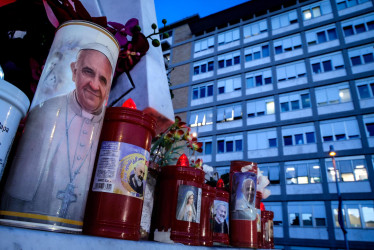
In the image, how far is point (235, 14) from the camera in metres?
18.0

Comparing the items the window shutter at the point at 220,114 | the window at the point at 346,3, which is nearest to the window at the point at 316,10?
the window at the point at 346,3

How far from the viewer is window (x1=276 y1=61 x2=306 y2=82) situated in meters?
14.8

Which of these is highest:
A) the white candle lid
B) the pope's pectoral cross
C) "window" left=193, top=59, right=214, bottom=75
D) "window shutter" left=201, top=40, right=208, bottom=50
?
"window shutter" left=201, top=40, right=208, bottom=50

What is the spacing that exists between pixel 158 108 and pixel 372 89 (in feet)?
50.0

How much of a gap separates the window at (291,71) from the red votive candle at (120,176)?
15711mm

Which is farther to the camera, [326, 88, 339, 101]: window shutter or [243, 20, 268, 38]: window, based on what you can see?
[243, 20, 268, 38]: window

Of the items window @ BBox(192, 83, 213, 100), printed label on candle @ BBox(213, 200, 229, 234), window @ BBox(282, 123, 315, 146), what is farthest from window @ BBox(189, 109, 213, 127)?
printed label on candle @ BBox(213, 200, 229, 234)

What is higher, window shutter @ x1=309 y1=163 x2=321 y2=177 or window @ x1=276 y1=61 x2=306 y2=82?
window @ x1=276 y1=61 x2=306 y2=82

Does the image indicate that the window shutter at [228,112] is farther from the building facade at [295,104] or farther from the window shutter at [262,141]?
the window shutter at [262,141]

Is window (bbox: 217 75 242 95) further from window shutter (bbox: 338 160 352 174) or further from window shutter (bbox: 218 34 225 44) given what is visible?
window shutter (bbox: 338 160 352 174)

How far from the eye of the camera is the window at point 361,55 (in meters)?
13.4

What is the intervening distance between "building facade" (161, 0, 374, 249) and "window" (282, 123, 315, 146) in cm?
5

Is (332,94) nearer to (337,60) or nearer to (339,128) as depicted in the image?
(339,128)

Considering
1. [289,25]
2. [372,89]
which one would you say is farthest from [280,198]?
[289,25]
